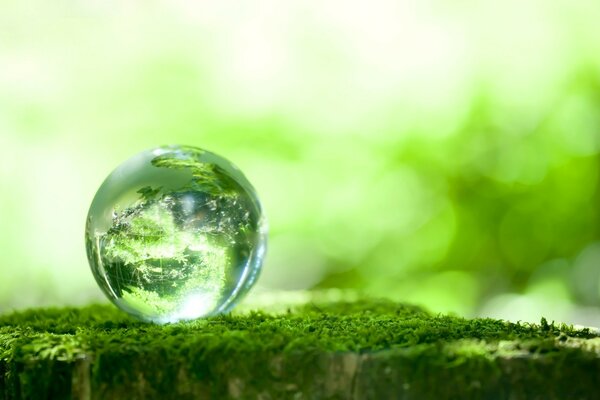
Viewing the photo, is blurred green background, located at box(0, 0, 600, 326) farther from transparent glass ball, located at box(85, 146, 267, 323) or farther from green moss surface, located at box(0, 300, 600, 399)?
green moss surface, located at box(0, 300, 600, 399)

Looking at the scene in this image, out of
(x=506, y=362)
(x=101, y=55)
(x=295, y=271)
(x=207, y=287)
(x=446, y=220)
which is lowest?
(x=506, y=362)

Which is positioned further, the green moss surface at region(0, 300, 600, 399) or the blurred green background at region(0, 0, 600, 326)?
the blurred green background at region(0, 0, 600, 326)

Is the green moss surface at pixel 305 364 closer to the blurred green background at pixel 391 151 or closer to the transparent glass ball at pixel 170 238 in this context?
the transparent glass ball at pixel 170 238

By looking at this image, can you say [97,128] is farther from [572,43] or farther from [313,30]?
[572,43]

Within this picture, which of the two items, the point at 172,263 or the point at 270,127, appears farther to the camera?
the point at 270,127

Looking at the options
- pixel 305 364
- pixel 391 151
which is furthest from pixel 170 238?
pixel 391 151

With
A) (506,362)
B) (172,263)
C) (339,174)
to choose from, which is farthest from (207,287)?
(339,174)

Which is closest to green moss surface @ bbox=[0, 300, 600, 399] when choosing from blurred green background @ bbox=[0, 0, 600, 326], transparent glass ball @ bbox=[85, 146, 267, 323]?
transparent glass ball @ bbox=[85, 146, 267, 323]
